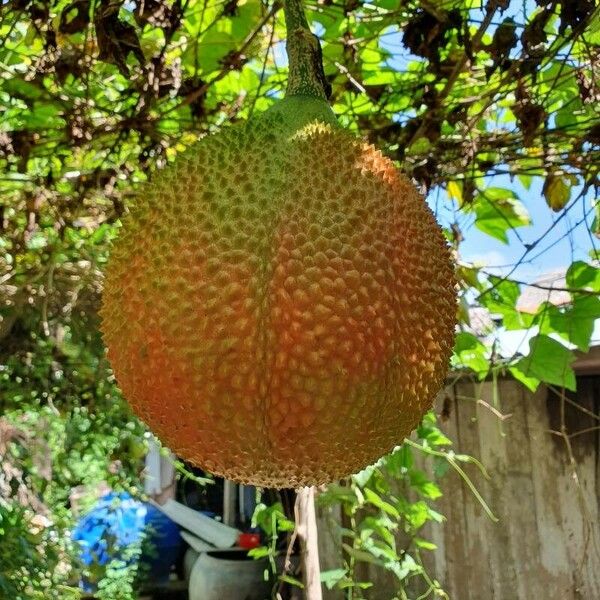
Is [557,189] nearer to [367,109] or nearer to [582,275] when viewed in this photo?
[582,275]

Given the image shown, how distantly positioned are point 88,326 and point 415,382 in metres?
1.83

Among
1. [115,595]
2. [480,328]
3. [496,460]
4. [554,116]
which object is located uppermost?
[554,116]

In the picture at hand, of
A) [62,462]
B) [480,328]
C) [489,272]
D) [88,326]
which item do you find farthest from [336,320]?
[62,462]

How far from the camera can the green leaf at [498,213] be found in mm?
1742

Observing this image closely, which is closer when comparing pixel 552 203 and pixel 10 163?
pixel 552 203

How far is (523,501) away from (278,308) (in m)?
1.93

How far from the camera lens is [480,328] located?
203 centimetres

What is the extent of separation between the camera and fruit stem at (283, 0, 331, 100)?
69cm

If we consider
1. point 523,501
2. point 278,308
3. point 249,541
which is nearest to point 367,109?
point 278,308

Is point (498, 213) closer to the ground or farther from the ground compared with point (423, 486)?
farther from the ground

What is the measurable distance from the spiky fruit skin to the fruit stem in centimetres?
6

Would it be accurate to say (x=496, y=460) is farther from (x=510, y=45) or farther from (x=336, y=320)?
(x=336, y=320)

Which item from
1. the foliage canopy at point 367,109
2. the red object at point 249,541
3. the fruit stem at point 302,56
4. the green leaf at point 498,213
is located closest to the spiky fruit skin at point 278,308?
the fruit stem at point 302,56

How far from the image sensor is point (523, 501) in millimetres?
2312
